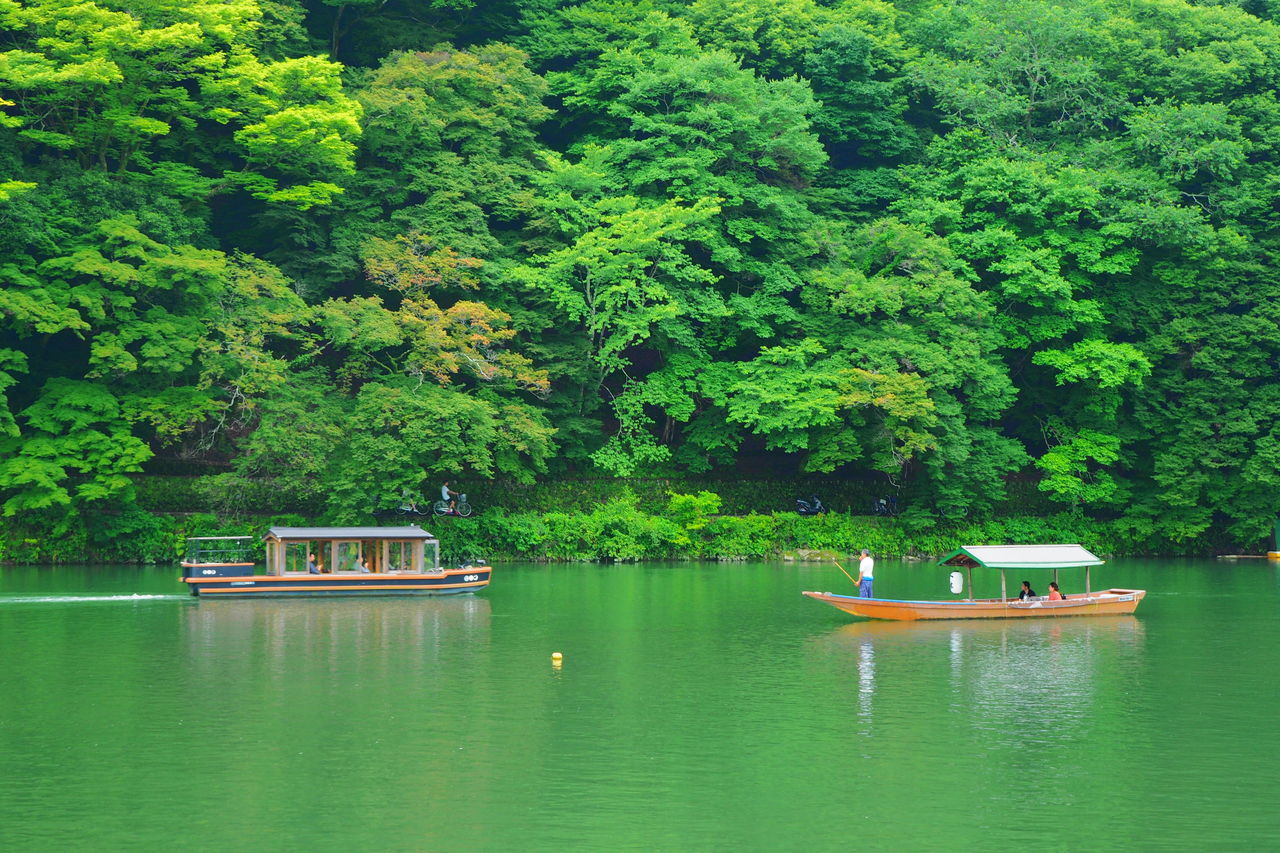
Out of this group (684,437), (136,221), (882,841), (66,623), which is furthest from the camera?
(684,437)

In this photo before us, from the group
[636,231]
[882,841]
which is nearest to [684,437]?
[636,231]

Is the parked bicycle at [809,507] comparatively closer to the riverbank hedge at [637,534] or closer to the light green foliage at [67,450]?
the riverbank hedge at [637,534]

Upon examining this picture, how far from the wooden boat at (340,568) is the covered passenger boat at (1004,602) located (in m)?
11.4

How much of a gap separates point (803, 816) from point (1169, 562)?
40.5 meters

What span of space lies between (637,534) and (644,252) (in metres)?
10.7

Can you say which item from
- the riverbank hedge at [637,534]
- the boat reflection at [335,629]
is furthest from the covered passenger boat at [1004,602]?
the riverbank hedge at [637,534]

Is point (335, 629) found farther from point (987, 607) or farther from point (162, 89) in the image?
point (162, 89)

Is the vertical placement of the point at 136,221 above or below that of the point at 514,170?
below

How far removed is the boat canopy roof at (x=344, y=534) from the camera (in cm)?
3766

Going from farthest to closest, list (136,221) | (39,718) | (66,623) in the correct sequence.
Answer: (136,221), (66,623), (39,718)

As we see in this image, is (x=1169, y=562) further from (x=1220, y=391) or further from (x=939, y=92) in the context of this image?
(x=939, y=92)

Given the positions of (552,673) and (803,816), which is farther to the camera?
(552,673)

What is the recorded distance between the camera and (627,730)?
20.2 meters

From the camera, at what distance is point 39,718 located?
20.5 m
